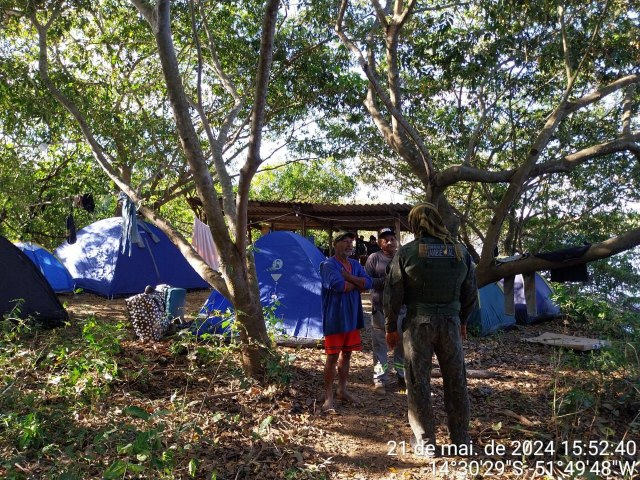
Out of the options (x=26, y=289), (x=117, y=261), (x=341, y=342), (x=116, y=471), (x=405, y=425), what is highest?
(x=117, y=261)

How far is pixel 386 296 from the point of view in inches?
144

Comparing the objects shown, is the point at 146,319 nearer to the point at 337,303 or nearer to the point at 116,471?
the point at 337,303

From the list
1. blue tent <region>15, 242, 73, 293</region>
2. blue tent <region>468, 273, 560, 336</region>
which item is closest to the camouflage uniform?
blue tent <region>468, 273, 560, 336</region>

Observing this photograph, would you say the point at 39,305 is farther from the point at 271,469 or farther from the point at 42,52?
the point at 271,469

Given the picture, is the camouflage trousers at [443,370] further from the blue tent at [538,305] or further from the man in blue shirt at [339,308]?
the blue tent at [538,305]

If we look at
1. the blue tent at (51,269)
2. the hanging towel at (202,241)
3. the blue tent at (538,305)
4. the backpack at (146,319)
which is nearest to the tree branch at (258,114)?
the backpack at (146,319)

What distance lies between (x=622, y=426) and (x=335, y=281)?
2.45 metres

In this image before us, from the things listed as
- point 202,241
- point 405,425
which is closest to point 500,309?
point 405,425

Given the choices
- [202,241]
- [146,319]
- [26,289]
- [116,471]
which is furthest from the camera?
[202,241]

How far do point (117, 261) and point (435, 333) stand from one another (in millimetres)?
9077

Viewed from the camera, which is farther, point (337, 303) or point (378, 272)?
point (378, 272)

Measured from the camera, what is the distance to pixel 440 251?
3.45 metres

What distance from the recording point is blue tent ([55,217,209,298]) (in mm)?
10961

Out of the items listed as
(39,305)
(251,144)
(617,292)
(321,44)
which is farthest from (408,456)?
(617,292)
